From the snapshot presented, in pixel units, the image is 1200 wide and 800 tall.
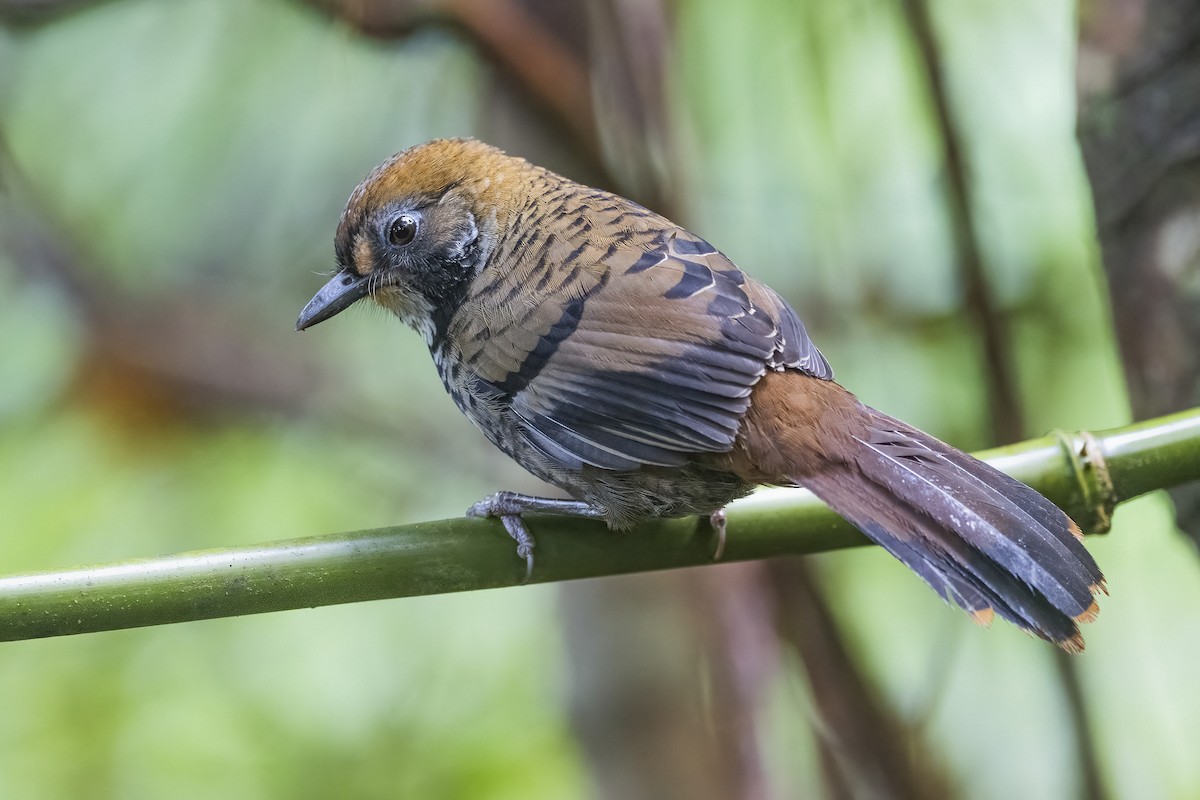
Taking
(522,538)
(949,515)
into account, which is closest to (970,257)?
(949,515)

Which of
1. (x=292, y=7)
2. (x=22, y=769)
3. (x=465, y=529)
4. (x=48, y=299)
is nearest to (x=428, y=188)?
(x=465, y=529)

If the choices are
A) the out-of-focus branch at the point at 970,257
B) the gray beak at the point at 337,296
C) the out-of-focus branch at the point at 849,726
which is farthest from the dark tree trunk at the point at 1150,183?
the gray beak at the point at 337,296

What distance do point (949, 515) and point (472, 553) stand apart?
2.34ft

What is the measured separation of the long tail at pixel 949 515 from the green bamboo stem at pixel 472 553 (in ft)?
0.46

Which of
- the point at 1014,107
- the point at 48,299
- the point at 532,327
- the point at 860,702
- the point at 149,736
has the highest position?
the point at 1014,107

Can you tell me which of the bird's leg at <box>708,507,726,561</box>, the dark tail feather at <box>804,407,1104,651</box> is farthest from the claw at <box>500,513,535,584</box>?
the dark tail feather at <box>804,407,1104,651</box>

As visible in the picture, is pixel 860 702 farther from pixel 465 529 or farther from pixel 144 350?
pixel 144 350

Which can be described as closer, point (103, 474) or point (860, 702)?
point (860, 702)

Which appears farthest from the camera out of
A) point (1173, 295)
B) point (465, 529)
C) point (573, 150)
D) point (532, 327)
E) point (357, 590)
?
point (573, 150)

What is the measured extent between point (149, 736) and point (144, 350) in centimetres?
114

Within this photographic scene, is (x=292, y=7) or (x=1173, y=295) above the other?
(x=1173, y=295)

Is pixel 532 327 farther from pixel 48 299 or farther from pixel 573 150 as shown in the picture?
pixel 48 299

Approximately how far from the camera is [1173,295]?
89.4 inches

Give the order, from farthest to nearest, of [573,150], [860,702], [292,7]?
[292,7]
[573,150]
[860,702]
